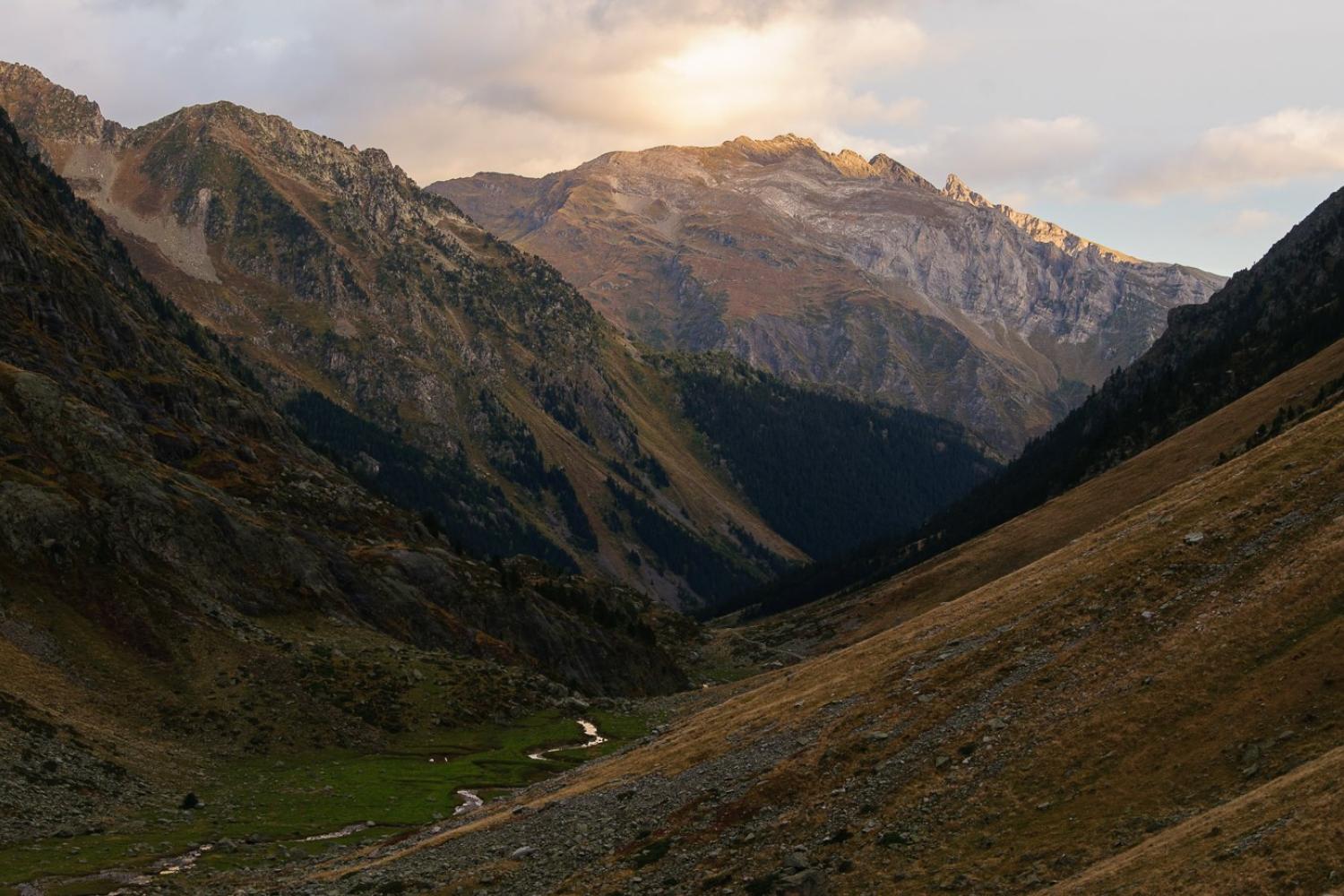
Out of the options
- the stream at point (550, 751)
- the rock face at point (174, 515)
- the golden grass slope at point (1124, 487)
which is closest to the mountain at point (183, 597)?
the rock face at point (174, 515)

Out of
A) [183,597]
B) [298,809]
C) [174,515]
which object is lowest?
[298,809]

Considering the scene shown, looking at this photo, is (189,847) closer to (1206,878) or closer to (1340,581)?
(1206,878)

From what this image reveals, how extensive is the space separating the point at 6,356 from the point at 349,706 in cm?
6419

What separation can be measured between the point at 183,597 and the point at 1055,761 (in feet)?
283

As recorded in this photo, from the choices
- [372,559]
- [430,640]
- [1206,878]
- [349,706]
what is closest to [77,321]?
[372,559]

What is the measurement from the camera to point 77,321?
153 meters

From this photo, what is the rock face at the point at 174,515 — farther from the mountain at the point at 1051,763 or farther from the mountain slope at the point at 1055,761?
the mountain slope at the point at 1055,761

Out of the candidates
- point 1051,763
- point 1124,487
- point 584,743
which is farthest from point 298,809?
point 1124,487

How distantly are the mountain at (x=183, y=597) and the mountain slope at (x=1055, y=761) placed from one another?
30201 mm

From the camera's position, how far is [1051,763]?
4288 centimetres

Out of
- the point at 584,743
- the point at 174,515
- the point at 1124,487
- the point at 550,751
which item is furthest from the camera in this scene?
the point at 1124,487

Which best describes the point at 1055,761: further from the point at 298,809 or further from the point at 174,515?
the point at 174,515

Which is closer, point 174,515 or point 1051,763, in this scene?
point 1051,763

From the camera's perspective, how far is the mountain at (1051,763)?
35.5 metres
